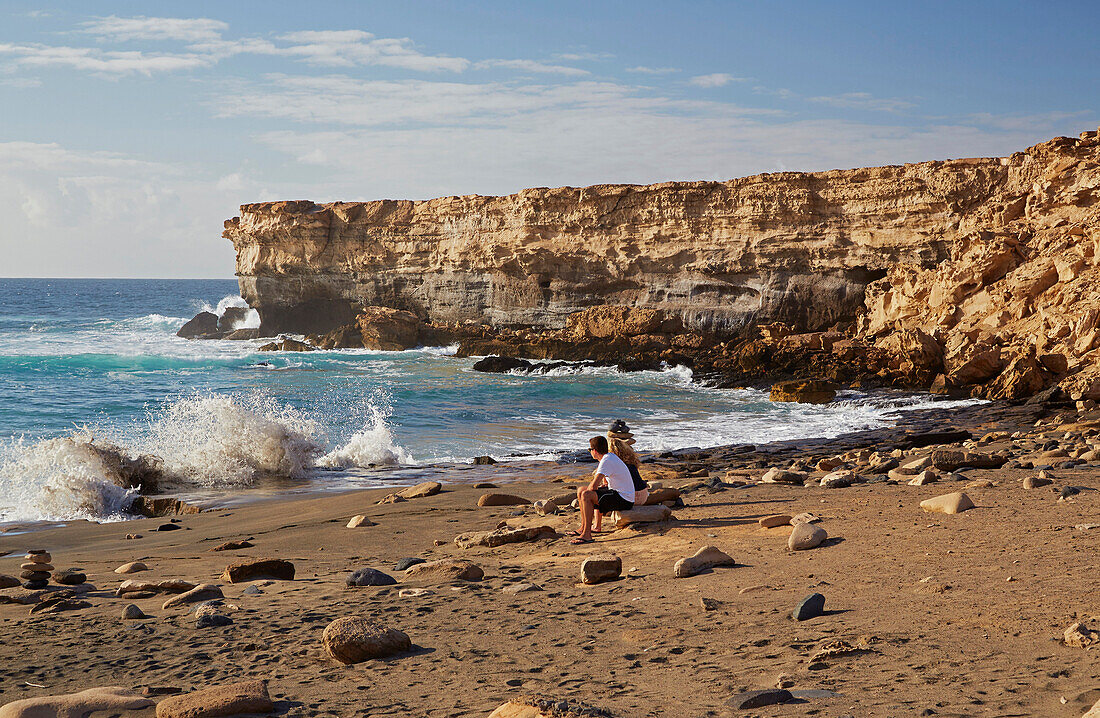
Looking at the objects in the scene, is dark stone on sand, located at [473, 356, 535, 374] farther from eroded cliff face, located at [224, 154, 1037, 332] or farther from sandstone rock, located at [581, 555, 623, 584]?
sandstone rock, located at [581, 555, 623, 584]

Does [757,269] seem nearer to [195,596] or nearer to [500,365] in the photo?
[500,365]

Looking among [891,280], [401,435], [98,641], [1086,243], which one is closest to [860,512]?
[98,641]

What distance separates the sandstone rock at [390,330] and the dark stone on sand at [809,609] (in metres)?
A: 30.0

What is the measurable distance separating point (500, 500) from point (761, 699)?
20.2 feet

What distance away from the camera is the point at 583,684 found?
3.55 m

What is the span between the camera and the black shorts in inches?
275

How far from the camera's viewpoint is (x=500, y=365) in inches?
1057

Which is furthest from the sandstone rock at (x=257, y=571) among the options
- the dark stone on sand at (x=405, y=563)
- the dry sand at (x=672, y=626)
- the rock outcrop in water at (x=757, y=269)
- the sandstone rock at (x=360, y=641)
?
the rock outcrop in water at (x=757, y=269)

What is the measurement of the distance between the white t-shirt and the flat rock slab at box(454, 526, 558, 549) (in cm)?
67

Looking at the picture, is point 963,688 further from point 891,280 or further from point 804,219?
point 804,219

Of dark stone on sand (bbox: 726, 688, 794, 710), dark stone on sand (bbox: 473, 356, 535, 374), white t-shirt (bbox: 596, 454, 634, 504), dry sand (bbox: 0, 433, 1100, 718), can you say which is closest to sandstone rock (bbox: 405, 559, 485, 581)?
dry sand (bbox: 0, 433, 1100, 718)

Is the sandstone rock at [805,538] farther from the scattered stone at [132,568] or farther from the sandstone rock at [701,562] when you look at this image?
the scattered stone at [132,568]

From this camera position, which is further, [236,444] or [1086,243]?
[1086,243]

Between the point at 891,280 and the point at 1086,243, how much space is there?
6.14m
